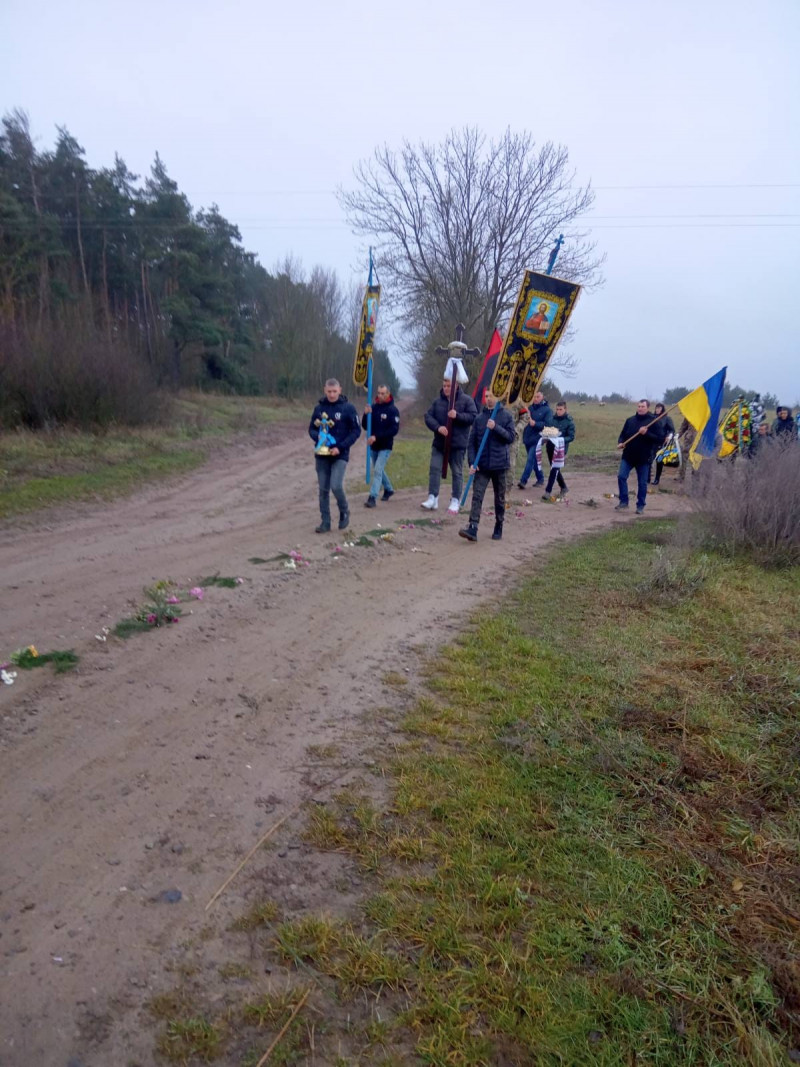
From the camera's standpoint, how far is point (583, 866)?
123 inches

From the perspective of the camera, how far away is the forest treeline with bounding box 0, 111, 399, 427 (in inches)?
662

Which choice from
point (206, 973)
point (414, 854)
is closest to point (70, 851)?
point (206, 973)

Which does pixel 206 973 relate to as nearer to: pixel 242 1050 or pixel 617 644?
pixel 242 1050

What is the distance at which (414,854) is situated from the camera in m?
3.17

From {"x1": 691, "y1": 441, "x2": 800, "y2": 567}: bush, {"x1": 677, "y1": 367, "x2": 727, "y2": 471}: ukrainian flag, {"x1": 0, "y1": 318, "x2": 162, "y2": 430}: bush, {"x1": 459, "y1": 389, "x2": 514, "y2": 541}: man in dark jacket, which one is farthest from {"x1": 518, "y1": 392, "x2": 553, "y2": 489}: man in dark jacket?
{"x1": 0, "y1": 318, "x2": 162, "y2": 430}: bush

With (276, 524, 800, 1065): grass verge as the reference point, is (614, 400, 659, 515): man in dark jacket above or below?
above

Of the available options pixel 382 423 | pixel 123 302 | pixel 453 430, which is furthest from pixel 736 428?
pixel 123 302

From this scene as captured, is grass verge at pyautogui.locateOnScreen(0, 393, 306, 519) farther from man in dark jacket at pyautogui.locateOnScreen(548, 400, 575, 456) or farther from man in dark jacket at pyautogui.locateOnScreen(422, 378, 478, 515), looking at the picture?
man in dark jacket at pyautogui.locateOnScreen(548, 400, 575, 456)

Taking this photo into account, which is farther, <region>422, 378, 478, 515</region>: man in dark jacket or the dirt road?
<region>422, 378, 478, 515</region>: man in dark jacket

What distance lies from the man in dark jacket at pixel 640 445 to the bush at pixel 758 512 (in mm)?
2113

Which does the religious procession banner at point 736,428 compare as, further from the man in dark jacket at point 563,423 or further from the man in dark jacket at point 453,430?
the man in dark jacket at point 453,430

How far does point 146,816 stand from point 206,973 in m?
1.01

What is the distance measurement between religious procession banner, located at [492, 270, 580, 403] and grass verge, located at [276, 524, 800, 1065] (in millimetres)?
6459

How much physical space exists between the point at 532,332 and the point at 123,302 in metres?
28.7
